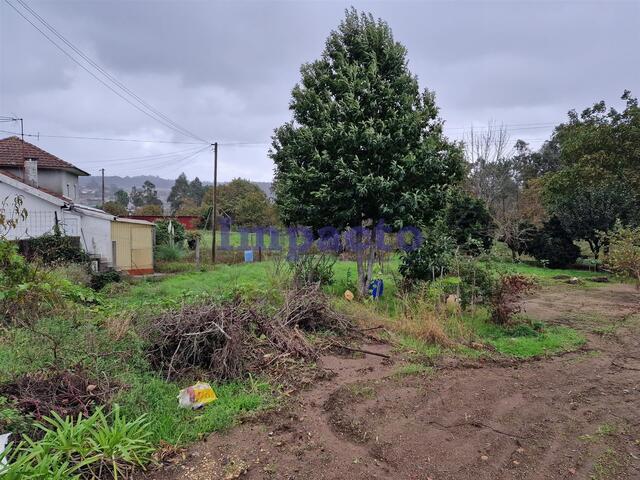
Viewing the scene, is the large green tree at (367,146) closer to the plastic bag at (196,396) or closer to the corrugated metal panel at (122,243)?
the plastic bag at (196,396)

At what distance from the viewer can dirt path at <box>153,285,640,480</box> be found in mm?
2879

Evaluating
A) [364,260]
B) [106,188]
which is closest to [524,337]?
[364,260]

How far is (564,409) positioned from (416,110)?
6.80 meters

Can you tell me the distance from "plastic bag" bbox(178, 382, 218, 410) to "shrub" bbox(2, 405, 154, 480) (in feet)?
2.29

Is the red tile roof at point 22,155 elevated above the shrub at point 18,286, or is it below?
above

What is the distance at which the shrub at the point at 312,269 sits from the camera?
8.27m

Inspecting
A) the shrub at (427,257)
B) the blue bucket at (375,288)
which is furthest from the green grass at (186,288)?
the shrub at (427,257)

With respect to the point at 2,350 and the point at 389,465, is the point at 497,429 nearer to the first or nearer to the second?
the point at 389,465

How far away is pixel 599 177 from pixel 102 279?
20.0 metres

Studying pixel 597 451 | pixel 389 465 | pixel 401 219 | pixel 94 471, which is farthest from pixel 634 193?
pixel 94 471

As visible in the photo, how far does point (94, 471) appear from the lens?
2.69 m

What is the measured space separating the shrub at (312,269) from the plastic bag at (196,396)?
3.99 meters

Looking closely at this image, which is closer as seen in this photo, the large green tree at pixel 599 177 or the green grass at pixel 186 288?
the green grass at pixel 186 288

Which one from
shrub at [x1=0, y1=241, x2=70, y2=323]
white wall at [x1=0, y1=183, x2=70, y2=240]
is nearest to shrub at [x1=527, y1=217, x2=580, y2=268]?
shrub at [x1=0, y1=241, x2=70, y2=323]
